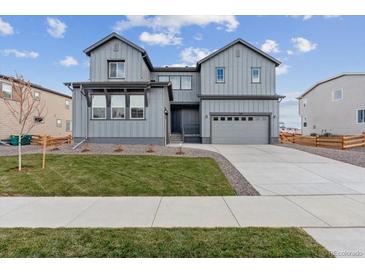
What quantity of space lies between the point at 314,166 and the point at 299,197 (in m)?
5.14

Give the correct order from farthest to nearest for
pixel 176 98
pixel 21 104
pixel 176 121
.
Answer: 1. pixel 176 121
2. pixel 176 98
3. pixel 21 104

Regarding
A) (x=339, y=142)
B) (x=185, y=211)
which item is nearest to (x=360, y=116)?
(x=339, y=142)

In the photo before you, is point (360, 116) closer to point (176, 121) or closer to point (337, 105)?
point (337, 105)

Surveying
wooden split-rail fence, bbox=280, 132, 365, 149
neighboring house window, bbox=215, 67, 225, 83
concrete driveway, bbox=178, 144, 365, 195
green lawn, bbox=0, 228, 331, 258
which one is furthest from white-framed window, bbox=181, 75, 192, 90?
green lawn, bbox=0, 228, 331, 258

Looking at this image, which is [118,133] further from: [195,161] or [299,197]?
[299,197]

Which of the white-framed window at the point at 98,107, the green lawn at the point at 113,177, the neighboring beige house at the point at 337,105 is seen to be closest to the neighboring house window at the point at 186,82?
the white-framed window at the point at 98,107

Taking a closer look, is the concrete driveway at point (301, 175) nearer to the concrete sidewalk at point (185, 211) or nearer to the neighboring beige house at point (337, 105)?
the concrete sidewalk at point (185, 211)

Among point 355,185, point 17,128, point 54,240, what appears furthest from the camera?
point 17,128

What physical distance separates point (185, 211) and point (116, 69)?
1689 centimetres

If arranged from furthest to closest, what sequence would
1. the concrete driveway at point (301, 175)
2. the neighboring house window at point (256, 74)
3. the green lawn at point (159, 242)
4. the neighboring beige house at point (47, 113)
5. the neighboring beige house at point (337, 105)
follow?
the neighboring beige house at point (337, 105)
the neighboring beige house at point (47, 113)
the neighboring house window at point (256, 74)
the concrete driveway at point (301, 175)
the green lawn at point (159, 242)

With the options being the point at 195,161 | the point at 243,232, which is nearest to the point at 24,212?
the point at 243,232

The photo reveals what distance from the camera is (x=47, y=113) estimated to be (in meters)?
27.6

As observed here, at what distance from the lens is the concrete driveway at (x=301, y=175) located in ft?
24.4

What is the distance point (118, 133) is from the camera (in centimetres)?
1719
